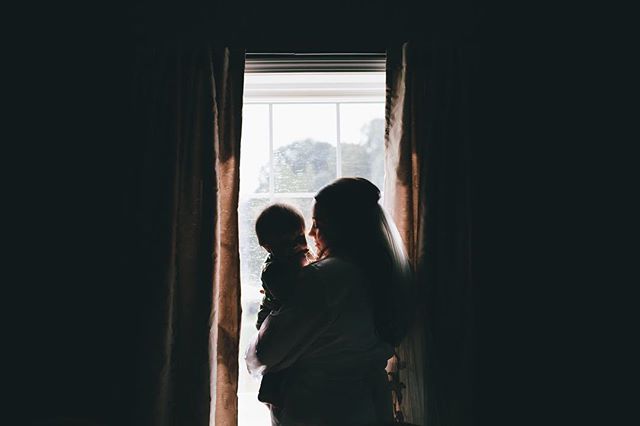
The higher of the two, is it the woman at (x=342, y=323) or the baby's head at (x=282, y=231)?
the baby's head at (x=282, y=231)

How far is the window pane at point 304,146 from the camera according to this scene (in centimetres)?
216

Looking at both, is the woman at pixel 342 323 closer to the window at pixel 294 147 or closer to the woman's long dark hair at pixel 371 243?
the woman's long dark hair at pixel 371 243

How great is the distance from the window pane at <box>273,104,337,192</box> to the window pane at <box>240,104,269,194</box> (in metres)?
0.04

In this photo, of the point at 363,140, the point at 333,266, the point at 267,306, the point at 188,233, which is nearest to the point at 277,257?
the point at 267,306

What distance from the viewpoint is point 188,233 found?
178 cm

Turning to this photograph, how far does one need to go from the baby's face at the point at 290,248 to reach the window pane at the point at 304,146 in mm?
585

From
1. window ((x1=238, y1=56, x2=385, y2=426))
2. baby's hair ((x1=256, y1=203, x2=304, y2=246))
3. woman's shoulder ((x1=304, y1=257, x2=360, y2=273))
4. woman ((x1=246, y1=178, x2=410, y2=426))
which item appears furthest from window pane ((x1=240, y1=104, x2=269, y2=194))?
woman's shoulder ((x1=304, y1=257, x2=360, y2=273))

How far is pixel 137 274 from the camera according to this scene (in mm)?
1759

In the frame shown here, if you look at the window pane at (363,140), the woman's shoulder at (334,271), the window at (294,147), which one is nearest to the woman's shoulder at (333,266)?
→ the woman's shoulder at (334,271)

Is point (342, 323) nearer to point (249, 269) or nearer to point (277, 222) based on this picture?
point (277, 222)

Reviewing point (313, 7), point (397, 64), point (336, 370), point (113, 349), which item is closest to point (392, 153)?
point (397, 64)

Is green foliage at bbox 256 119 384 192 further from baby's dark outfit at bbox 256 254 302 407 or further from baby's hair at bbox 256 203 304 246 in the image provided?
baby's dark outfit at bbox 256 254 302 407

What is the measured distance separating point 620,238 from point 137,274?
1879mm

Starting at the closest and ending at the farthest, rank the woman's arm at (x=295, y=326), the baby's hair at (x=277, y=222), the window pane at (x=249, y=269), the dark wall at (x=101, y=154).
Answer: the woman's arm at (x=295, y=326) → the baby's hair at (x=277, y=222) → the dark wall at (x=101, y=154) → the window pane at (x=249, y=269)
